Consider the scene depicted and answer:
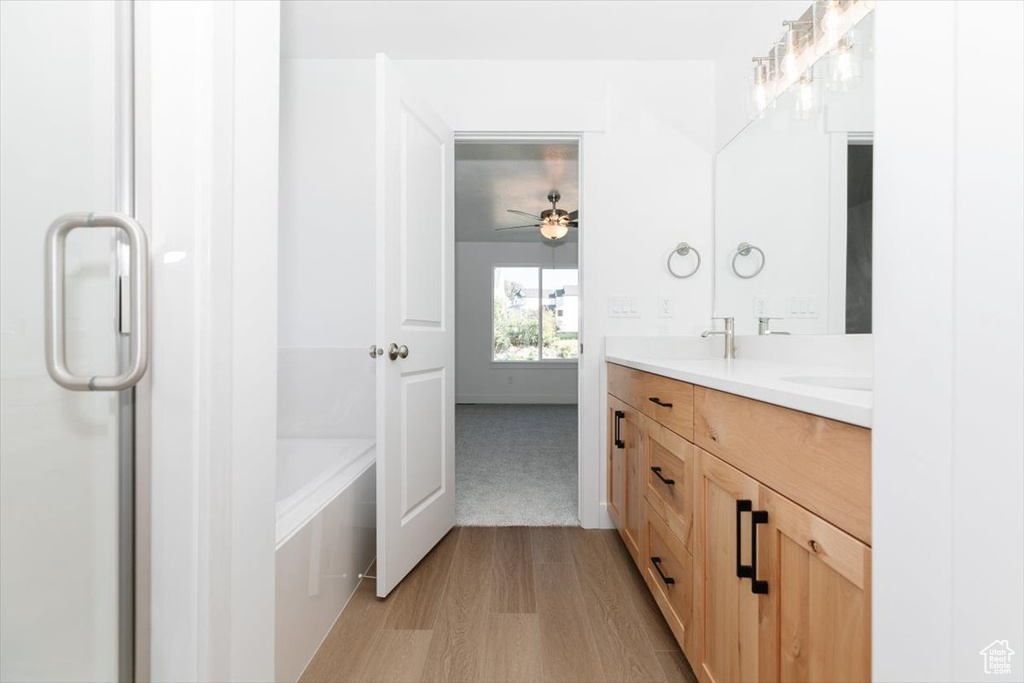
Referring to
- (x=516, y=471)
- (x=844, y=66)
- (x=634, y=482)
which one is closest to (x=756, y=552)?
(x=634, y=482)

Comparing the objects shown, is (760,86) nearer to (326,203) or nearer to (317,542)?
(326,203)

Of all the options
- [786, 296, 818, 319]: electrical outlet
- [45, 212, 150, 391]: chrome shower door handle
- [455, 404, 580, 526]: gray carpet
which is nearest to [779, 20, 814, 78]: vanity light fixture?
[786, 296, 818, 319]: electrical outlet

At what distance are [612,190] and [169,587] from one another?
222 centimetres

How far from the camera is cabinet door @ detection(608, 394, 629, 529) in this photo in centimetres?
194

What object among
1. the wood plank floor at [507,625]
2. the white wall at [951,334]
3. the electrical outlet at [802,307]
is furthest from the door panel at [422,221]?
the white wall at [951,334]

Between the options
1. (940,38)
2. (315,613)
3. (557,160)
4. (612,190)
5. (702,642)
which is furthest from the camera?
(557,160)

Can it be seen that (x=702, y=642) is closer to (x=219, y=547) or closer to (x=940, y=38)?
(x=219, y=547)

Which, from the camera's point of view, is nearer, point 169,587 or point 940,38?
point 940,38

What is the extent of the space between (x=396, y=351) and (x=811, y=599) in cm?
135

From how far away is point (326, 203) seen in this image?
7.75 feet

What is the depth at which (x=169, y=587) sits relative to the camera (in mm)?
718

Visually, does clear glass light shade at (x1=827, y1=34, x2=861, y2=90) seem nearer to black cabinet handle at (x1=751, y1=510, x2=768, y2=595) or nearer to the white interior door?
black cabinet handle at (x1=751, y1=510, x2=768, y2=595)

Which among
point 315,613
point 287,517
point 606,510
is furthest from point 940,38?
point 606,510

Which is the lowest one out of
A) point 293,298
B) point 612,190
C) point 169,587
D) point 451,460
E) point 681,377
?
point 451,460
